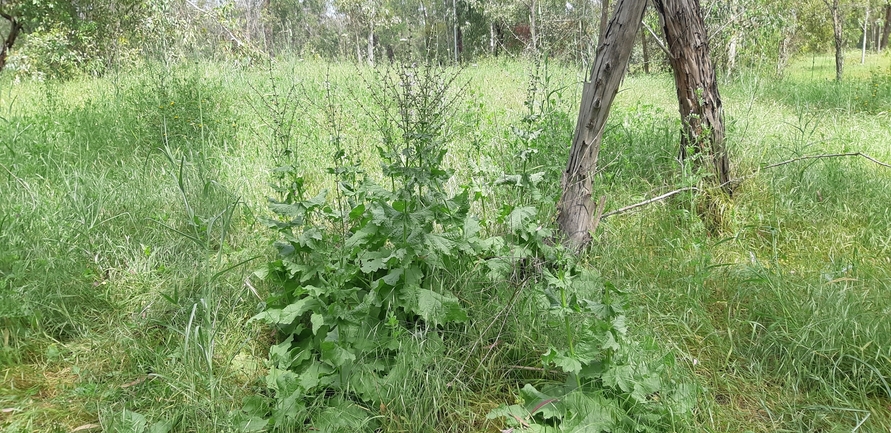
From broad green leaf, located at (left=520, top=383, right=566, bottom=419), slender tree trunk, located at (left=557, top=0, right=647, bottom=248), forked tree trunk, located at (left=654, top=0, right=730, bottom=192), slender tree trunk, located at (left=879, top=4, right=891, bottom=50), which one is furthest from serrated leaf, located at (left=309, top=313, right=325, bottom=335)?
slender tree trunk, located at (left=879, top=4, right=891, bottom=50)

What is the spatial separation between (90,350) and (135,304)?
297mm

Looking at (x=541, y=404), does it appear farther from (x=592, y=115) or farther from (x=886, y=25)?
(x=886, y=25)

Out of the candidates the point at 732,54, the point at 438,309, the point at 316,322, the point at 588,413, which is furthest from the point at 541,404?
the point at 732,54

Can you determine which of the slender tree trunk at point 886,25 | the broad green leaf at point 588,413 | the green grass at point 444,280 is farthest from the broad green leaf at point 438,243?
the slender tree trunk at point 886,25

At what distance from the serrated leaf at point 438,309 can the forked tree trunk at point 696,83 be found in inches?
76.9

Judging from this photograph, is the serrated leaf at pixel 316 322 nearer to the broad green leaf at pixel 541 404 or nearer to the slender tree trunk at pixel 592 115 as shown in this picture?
the broad green leaf at pixel 541 404

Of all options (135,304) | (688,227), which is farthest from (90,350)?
(688,227)

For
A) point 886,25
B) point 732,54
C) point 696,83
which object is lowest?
point 696,83

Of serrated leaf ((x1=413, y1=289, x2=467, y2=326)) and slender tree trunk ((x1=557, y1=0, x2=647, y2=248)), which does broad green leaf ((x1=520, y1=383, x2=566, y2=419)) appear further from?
slender tree trunk ((x1=557, y1=0, x2=647, y2=248))

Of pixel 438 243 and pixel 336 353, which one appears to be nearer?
pixel 336 353

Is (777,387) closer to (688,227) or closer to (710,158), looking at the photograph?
(688,227)

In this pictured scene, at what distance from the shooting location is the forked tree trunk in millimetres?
3117

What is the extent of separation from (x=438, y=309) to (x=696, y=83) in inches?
92.9

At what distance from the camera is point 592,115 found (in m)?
2.58
